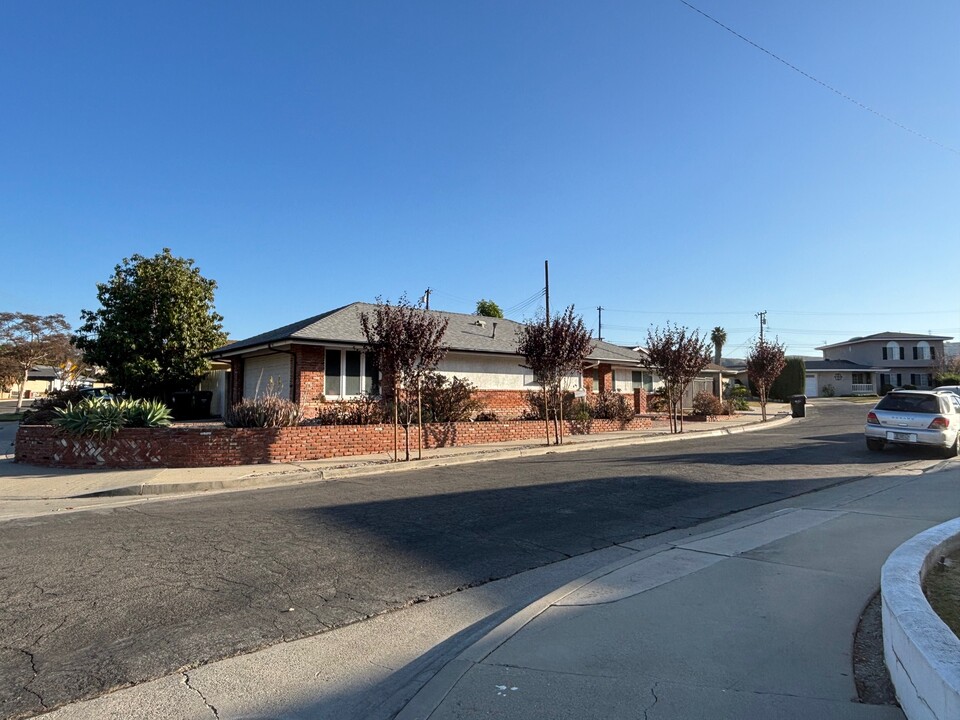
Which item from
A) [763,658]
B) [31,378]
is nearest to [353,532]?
[763,658]

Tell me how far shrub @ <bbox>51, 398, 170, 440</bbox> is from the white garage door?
15.2 feet

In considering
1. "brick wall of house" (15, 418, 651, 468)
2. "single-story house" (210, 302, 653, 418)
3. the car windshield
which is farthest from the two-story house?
"brick wall of house" (15, 418, 651, 468)

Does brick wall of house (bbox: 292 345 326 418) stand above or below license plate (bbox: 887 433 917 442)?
above

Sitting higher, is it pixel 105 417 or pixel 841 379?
pixel 841 379

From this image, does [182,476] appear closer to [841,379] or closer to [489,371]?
[489,371]

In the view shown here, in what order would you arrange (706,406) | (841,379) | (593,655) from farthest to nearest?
(841,379)
(706,406)
(593,655)

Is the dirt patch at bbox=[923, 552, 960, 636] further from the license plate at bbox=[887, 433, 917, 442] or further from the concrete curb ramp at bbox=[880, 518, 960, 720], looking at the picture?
the license plate at bbox=[887, 433, 917, 442]

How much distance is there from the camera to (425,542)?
7.15 meters

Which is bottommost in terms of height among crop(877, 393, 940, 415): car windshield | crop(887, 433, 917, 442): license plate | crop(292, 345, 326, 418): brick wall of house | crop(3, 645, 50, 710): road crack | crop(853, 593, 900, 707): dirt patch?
crop(3, 645, 50, 710): road crack

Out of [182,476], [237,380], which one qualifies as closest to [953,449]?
[182,476]

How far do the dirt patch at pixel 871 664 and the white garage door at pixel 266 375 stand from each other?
17699 millimetres

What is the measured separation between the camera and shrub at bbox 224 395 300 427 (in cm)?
1519

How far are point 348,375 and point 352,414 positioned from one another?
2.68 metres

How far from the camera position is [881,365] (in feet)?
211
